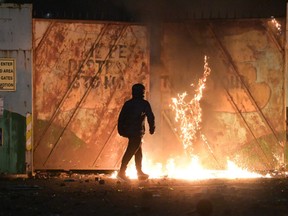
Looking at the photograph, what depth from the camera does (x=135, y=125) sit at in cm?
1074

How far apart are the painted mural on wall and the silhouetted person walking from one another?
5.83ft

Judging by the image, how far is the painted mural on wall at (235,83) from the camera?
1244 cm

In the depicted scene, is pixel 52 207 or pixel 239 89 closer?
pixel 52 207

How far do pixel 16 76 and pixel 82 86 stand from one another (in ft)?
4.89

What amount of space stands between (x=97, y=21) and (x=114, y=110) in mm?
2030

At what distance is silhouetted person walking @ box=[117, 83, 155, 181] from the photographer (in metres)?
10.7

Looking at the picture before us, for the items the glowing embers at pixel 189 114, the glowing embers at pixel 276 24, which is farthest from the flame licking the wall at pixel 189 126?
the glowing embers at pixel 276 24

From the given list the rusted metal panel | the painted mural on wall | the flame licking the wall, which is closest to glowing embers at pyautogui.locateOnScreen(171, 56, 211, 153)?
the flame licking the wall

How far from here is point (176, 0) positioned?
1268cm

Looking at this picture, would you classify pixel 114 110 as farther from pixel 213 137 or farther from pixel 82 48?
pixel 213 137

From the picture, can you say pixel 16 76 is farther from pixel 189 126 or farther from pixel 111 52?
pixel 189 126

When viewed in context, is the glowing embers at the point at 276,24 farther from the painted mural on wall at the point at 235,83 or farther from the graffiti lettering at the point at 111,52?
the graffiti lettering at the point at 111,52

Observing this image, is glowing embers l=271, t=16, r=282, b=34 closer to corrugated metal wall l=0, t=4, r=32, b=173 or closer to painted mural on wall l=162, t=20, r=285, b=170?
painted mural on wall l=162, t=20, r=285, b=170

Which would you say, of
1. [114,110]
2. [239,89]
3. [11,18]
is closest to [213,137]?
[239,89]
